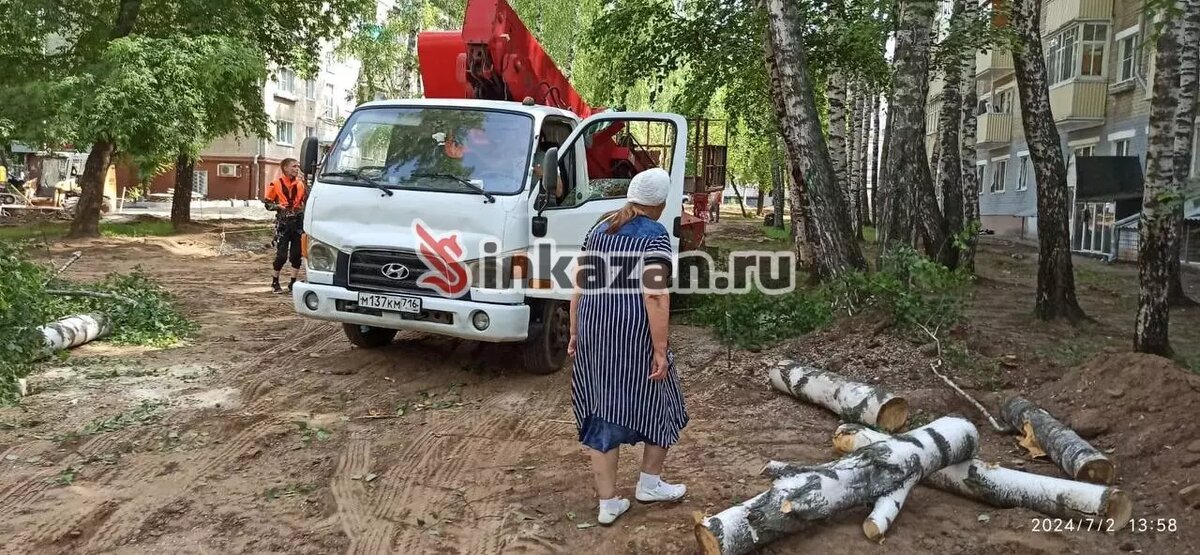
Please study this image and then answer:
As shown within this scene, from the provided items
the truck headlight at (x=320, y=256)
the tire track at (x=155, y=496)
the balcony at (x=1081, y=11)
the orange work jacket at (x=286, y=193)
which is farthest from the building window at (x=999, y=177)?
the tire track at (x=155, y=496)

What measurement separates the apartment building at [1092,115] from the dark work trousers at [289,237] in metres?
15.6

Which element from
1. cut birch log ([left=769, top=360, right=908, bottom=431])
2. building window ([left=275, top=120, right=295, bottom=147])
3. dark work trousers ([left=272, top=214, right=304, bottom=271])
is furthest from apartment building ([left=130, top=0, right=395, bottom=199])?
cut birch log ([left=769, top=360, right=908, bottom=431])

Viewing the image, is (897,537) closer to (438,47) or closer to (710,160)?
(438,47)

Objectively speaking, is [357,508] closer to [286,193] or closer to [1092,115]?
[286,193]

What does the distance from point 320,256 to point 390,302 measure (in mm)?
751

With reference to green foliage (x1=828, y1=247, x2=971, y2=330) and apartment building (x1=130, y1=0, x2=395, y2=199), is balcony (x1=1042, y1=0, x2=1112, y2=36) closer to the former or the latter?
green foliage (x1=828, y1=247, x2=971, y2=330)

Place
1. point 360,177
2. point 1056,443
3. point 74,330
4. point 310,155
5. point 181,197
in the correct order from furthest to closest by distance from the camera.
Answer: point 181,197, point 74,330, point 310,155, point 360,177, point 1056,443

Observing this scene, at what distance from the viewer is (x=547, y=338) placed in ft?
25.1

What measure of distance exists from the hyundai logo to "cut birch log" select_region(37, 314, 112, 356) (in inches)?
124

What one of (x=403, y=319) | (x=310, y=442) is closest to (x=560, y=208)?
(x=403, y=319)

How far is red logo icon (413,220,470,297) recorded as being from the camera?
273 inches

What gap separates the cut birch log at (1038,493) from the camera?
4199mm

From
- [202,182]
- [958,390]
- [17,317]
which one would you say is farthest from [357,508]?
[202,182]

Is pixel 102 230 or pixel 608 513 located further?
pixel 102 230
